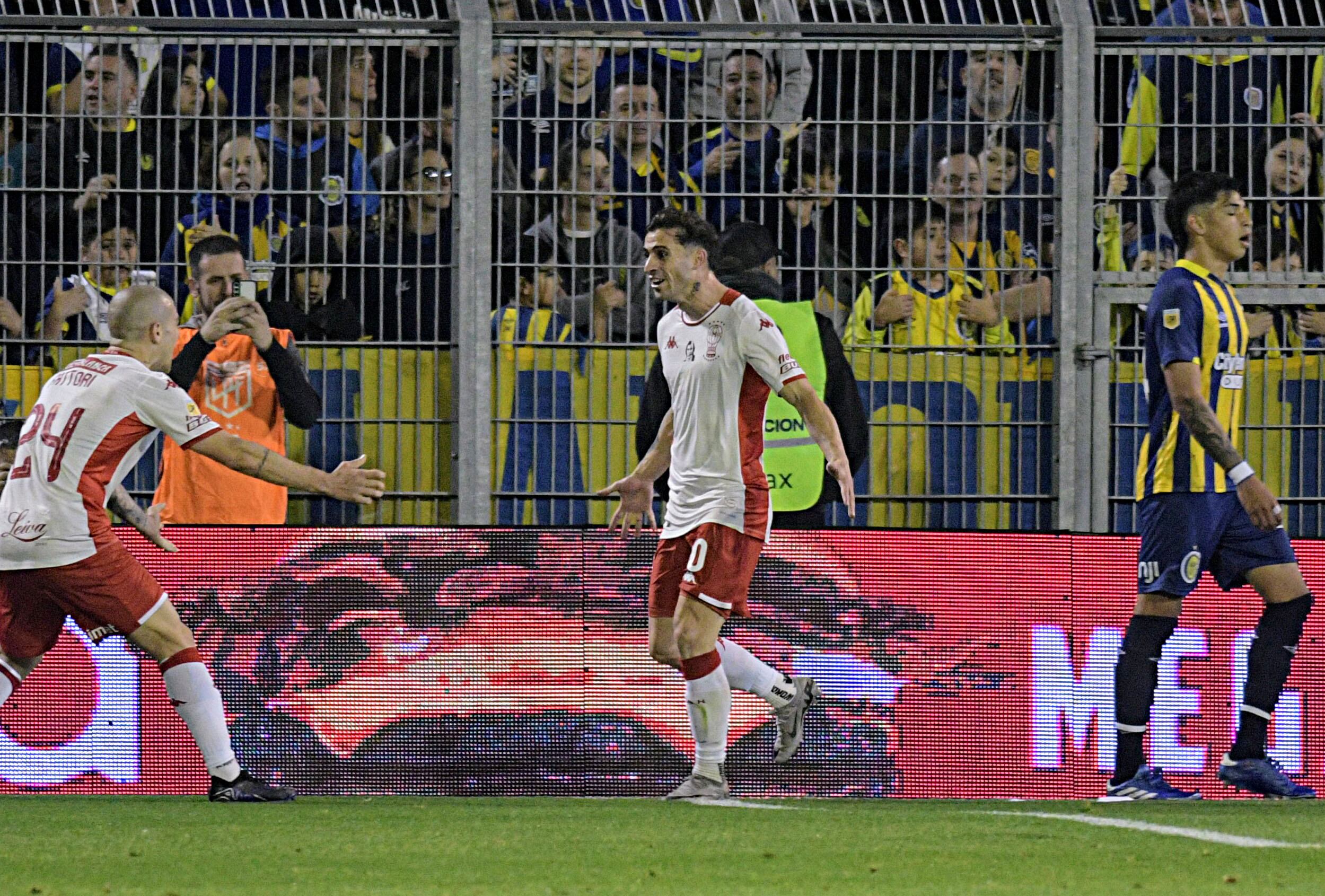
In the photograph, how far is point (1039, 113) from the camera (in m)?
10.3

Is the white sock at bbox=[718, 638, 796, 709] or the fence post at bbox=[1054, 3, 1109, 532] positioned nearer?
the white sock at bbox=[718, 638, 796, 709]

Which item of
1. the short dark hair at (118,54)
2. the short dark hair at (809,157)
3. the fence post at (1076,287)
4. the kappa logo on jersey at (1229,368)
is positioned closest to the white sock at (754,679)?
the kappa logo on jersey at (1229,368)

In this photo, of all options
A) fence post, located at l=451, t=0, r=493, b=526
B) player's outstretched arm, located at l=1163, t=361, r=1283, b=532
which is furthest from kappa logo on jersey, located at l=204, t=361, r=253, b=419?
player's outstretched arm, located at l=1163, t=361, r=1283, b=532

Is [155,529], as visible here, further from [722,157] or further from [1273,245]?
[1273,245]

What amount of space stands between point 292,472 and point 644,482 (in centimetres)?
154

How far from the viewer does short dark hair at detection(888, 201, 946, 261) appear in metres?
10.2

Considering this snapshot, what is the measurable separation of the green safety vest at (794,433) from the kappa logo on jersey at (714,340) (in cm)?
175

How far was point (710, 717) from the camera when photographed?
26.6 feet

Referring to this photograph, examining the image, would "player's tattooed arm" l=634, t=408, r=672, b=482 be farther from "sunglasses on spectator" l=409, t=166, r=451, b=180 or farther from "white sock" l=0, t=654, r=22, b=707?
"white sock" l=0, t=654, r=22, b=707

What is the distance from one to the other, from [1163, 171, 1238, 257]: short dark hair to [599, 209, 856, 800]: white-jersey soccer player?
57.4 inches

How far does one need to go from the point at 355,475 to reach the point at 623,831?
54.1 inches

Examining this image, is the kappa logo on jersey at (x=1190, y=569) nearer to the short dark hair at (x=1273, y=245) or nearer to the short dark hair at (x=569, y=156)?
the short dark hair at (x=1273, y=245)

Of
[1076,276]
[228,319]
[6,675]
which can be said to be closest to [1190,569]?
[1076,276]

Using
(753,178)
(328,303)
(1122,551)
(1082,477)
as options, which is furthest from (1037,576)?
(328,303)
